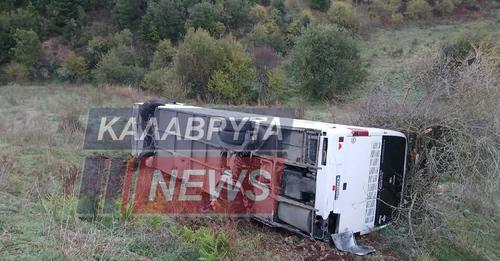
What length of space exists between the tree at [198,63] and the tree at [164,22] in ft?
63.4

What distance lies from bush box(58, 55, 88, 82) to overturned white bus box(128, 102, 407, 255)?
35436 millimetres

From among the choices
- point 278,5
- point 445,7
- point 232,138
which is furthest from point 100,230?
point 445,7

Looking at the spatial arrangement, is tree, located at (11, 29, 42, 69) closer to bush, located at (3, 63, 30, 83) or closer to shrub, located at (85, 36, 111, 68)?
bush, located at (3, 63, 30, 83)

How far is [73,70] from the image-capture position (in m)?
40.3

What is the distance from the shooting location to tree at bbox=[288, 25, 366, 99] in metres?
24.5

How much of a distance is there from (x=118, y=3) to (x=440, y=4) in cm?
3248

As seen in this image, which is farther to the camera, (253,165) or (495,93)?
(495,93)

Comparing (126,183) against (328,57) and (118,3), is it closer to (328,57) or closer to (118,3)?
(328,57)

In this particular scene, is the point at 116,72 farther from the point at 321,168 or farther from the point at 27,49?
the point at 321,168

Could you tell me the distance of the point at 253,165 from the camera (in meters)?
7.15

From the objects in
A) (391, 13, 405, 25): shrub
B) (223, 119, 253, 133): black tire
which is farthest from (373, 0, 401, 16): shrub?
(223, 119, 253, 133): black tire

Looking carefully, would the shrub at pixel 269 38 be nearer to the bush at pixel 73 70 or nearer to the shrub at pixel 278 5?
the shrub at pixel 278 5

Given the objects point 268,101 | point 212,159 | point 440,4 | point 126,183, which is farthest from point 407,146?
point 440,4

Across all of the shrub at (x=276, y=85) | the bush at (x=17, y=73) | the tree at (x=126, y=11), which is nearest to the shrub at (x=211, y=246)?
the shrub at (x=276, y=85)
